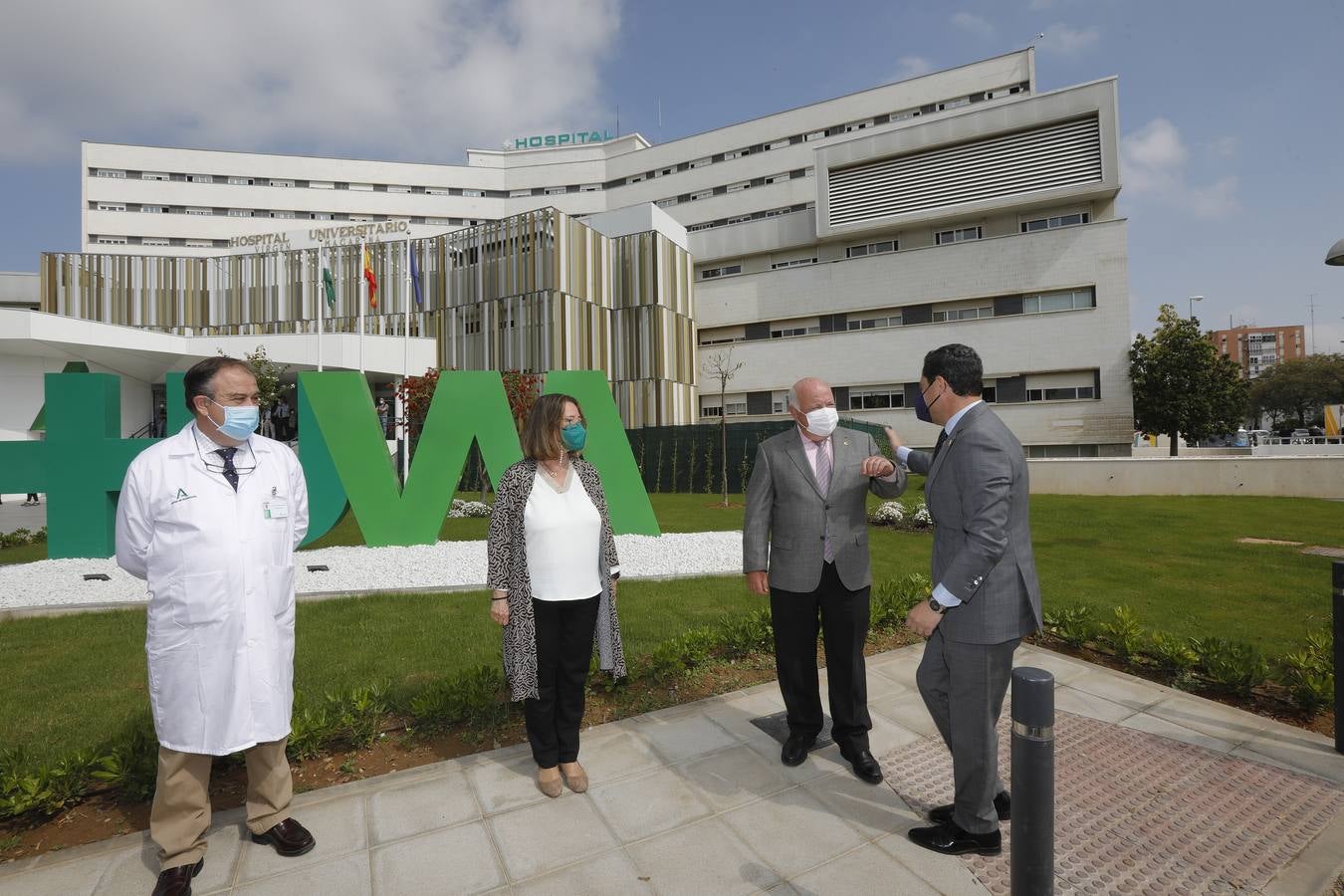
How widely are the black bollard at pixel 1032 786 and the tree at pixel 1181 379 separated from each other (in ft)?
100

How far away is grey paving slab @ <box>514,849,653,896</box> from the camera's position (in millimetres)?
2572

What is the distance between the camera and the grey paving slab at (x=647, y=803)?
119 inches

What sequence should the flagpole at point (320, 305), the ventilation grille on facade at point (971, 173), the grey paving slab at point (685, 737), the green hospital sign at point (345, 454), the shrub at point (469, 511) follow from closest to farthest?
1. the grey paving slab at point (685, 737)
2. the green hospital sign at point (345, 454)
3. the shrub at point (469, 511)
4. the flagpole at point (320, 305)
5. the ventilation grille on facade at point (971, 173)

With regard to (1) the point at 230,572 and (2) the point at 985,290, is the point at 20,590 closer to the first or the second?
(1) the point at 230,572

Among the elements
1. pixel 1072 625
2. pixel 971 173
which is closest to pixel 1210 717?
pixel 1072 625

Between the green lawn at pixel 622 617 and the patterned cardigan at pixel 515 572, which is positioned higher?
the patterned cardigan at pixel 515 572

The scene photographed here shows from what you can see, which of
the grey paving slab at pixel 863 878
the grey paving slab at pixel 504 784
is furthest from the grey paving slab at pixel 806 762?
the grey paving slab at pixel 504 784

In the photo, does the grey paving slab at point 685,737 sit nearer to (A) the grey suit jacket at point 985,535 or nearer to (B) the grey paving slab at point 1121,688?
(A) the grey suit jacket at point 985,535

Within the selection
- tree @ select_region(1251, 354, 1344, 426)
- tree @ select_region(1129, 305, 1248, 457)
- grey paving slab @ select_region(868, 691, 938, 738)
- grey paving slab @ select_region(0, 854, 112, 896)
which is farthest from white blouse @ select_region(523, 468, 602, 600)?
tree @ select_region(1251, 354, 1344, 426)

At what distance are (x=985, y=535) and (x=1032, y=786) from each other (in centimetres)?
93

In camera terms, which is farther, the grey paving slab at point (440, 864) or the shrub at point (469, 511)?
the shrub at point (469, 511)

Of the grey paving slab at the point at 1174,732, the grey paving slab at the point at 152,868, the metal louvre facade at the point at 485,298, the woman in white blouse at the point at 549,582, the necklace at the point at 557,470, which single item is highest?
the metal louvre facade at the point at 485,298

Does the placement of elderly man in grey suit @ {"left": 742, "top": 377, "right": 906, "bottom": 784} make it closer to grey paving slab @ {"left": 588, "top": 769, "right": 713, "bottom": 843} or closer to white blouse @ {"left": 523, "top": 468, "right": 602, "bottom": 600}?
grey paving slab @ {"left": 588, "top": 769, "right": 713, "bottom": 843}

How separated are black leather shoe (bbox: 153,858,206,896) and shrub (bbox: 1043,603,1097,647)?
623cm
